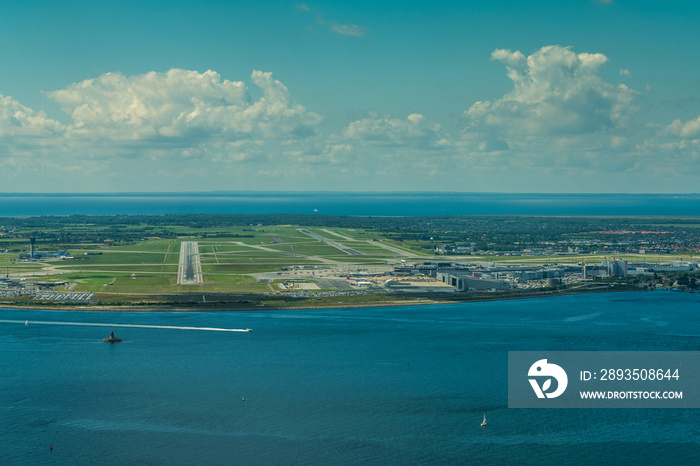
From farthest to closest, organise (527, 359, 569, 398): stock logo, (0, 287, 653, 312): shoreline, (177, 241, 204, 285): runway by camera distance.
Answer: (177, 241, 204, 285): runway < (0, 287, 653, 312): shoreline < (527, 359, 569, 398): stock logo

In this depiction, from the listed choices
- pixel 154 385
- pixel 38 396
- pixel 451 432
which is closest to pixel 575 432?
pixel 451 432

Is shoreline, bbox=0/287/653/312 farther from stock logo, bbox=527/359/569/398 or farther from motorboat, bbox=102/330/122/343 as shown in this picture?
stock logo, bbox=527/359/569/398

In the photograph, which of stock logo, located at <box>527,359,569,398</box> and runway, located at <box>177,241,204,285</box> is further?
runway, located at <box>177,241,204,285</box>

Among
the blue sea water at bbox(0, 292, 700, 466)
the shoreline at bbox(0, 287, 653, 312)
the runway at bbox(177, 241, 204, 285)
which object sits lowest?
the blue sea water at bbox(0, 292, 700, 466)

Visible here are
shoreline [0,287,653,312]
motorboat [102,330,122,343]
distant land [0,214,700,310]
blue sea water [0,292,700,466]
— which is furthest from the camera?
distant land [0,214,700,310]

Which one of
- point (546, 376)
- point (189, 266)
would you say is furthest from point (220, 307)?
point (189, 266)

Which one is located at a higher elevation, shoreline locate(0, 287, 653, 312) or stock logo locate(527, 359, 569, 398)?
shoreline locate(0, 287, 653, 312)

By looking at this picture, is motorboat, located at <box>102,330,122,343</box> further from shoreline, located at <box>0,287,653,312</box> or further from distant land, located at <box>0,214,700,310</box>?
distant land, located at <box>0,214,700,310</box>

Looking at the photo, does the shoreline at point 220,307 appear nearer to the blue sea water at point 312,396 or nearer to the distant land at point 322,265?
the distant land at point 322,265

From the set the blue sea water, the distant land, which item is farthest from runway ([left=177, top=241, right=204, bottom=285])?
the blue sea water
